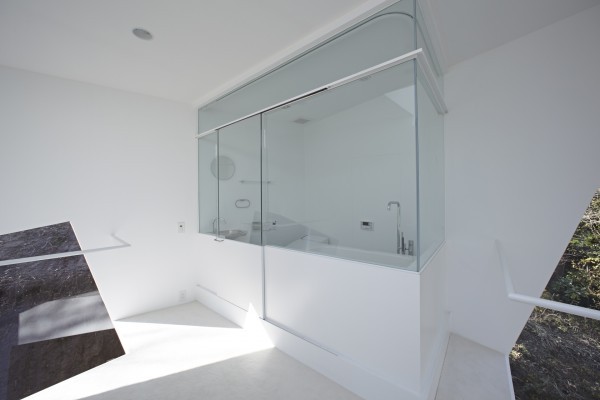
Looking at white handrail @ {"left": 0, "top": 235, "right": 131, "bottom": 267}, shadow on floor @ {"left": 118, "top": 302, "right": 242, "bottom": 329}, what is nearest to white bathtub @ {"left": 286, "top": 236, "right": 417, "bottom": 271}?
shadow on floor @ {"left": 118, "top": 302, "right": 242, "bottom": 329}

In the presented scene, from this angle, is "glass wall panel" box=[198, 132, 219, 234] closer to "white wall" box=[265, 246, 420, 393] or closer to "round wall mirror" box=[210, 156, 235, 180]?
"round wall mirror" box=[210, 156, 235, 180]

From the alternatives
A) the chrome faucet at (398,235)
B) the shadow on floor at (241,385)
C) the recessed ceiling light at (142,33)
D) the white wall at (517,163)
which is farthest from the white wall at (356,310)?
the recessed ceiling light at (142,33)

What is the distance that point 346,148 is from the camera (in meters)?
3.10

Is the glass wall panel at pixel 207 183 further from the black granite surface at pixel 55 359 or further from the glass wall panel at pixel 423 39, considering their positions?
the glass wall panel at pixel 423 39

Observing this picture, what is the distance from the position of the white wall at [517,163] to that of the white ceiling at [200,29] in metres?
0.23

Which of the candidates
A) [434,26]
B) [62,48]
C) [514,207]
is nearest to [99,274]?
[62,48]

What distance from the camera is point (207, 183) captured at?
372 cm

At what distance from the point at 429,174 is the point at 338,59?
1179 millimetres

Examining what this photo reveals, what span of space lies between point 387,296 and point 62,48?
340 cm

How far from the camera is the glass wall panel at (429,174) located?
1.83m

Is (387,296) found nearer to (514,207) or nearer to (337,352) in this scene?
(337,352)

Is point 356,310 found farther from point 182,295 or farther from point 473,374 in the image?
point 182,295

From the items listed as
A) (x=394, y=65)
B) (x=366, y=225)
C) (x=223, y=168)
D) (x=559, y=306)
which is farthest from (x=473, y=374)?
(x=223, y=168)

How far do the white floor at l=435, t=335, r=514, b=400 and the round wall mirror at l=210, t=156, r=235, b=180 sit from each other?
2948 millimetres
